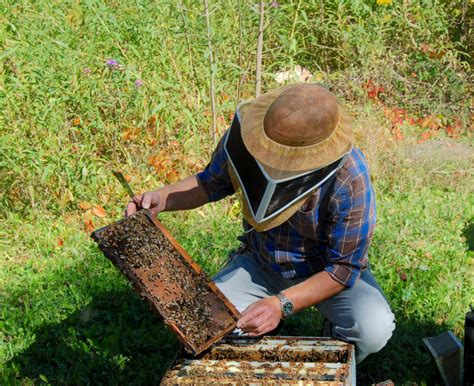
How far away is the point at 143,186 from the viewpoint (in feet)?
15.8

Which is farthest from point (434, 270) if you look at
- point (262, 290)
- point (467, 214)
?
point (262, 290)

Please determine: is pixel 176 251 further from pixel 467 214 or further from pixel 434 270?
pixel 467 214

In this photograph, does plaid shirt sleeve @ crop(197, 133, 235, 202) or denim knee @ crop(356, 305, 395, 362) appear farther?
plaid shirt sleeve @ crop(197, 133, 235, 202)

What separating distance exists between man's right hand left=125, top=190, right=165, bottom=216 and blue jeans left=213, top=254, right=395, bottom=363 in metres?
0.45

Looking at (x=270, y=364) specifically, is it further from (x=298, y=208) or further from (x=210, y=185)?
(x=210, y=185)

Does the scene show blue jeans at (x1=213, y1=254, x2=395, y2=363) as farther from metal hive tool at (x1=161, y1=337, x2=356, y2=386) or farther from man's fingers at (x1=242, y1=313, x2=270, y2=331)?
man's fingers at (x1=242, y1=313, x2=270, y2=331)

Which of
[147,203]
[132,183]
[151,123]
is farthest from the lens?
[151,123]

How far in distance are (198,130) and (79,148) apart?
0.87m

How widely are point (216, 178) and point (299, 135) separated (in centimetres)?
84

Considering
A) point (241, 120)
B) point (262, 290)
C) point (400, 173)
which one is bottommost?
point (400, 173)

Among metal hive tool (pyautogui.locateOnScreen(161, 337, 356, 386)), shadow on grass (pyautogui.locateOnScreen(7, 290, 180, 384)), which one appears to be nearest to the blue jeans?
metal hive tool (pyautogui.locateOnScreen(161, 337, 356, 386))

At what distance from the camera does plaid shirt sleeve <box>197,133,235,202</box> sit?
318 centimetres

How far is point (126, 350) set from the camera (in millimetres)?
3502

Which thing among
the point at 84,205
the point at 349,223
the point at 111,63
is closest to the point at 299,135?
the point at 349,223
